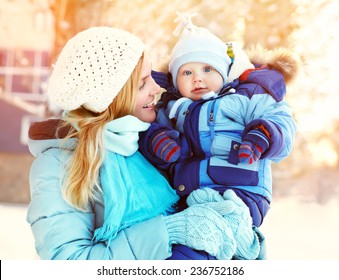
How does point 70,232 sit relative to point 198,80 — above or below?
below

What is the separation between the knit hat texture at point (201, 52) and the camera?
1.60 meters

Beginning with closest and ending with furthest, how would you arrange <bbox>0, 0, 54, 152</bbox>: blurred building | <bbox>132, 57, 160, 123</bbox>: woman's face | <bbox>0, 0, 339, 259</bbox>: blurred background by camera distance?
<bbox>132, 57, 160, 123</bbox>: woman's face
<bbox>0, 0, 339, 259</bbox>: blurred background
<bbox>0, 0, 54, 152</bbox>: blurred building

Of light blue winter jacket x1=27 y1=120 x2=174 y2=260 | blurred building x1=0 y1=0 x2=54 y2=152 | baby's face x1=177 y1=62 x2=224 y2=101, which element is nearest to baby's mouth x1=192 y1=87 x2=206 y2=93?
baby's face x1=177 y1=62 x2=224 y2=101

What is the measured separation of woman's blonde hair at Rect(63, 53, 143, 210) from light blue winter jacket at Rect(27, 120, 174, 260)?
A: 33 mm

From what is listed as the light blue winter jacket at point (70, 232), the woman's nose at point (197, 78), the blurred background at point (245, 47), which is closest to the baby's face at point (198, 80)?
the woman's nose at point (197, 78)

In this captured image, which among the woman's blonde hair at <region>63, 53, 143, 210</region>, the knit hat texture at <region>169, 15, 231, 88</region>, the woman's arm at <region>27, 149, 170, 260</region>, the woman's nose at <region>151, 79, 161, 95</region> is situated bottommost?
the woman's arm at <region>27, 149, 170, 260</region>

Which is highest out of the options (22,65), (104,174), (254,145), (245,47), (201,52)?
(201,52)

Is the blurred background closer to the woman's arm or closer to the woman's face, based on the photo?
the woman's face

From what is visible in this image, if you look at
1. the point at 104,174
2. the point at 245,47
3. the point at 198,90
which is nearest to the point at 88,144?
the point at 104,174

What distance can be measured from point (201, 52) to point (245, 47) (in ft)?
6.31

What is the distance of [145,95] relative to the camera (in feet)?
5.10

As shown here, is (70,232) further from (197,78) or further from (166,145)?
(197,78)

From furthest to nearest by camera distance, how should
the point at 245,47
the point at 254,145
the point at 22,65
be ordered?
the point at 22,65
the point at 245,47
the point at 254,145

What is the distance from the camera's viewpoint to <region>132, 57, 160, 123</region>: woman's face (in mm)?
1552
